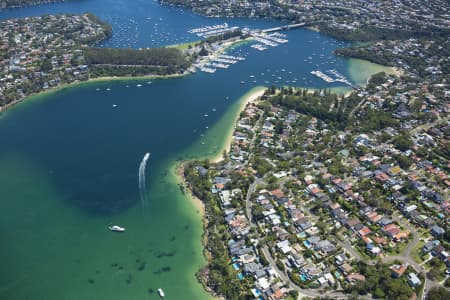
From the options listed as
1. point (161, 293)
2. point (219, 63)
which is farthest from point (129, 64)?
point (161, 293)

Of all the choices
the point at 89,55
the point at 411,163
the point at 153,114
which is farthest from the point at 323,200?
the point at 89,55

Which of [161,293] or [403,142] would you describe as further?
[403,142]

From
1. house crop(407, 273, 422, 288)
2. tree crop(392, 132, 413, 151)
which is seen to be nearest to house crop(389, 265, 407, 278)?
house crop(407, 273, 422, 288)

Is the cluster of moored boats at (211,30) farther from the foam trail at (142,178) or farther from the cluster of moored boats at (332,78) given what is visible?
the foam trail at (142,178)

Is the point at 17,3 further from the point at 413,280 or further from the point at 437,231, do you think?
the point at 413,280

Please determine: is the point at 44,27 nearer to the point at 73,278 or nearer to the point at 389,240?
the point at 73,278
